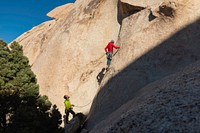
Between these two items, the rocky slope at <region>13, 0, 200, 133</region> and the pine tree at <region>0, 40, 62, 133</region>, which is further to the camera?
the pine tree at <region>0, 40, 62, 133</region>

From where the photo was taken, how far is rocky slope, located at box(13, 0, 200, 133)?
12.0 metres

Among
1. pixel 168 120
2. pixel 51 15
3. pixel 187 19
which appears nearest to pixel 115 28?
pixel 187 19

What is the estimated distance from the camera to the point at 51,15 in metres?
44.4

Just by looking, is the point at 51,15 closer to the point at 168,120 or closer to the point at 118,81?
the point at 118,81

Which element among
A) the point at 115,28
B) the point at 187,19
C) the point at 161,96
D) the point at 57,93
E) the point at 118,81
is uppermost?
the point at 115,28

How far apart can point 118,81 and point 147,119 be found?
366 inches

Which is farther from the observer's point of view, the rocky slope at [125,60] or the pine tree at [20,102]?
the pine tree at [20,102]

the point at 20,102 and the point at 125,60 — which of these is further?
the point at 20,102

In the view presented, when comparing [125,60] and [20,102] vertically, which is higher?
[20,102]

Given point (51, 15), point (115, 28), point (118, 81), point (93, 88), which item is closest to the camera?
point (118, 81)

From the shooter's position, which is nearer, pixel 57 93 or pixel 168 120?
pixel 168 120

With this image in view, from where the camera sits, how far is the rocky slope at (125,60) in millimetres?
12031

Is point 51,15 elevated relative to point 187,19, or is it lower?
elevated

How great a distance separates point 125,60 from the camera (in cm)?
2195
